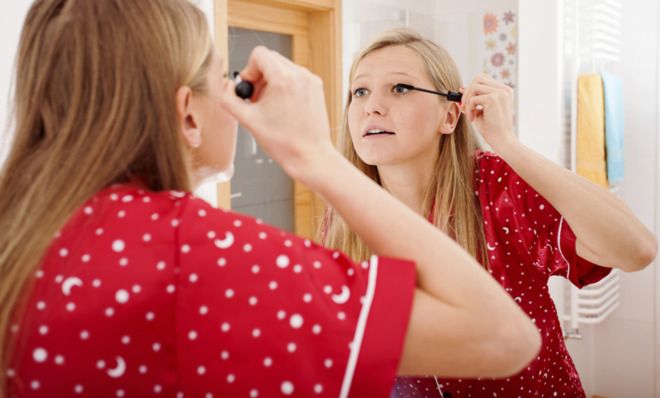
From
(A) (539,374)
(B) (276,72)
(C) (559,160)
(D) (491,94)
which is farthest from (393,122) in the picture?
(C) (559,160)

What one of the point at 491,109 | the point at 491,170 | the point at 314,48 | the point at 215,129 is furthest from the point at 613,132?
the point at 215,129

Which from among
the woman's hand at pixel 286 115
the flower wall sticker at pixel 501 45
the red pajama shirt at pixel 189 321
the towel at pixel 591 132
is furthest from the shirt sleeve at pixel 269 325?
the flower wall sticker at pixel 501 45

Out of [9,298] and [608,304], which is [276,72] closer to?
[9,298]

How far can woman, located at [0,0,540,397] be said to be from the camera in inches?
22.9

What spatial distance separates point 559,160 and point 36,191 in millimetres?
2127

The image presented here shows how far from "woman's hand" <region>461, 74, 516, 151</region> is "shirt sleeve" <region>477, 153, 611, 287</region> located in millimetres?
91

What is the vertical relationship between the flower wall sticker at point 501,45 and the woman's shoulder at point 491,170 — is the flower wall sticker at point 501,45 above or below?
above

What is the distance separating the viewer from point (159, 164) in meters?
0.66

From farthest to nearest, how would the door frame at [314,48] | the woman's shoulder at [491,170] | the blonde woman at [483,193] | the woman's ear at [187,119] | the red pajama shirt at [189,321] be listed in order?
the door frame at [314,48] → the woman's shoulder at [491,170] → the blonde woman at [483,193] → the woman's ear at [187,119] → the red pajama shirt at [189,321]

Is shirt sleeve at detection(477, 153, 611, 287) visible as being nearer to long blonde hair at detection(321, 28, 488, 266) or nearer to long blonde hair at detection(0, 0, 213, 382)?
long blonde hair at detection(321, 28, 488, 266)

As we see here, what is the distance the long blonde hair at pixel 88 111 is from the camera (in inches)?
24.8

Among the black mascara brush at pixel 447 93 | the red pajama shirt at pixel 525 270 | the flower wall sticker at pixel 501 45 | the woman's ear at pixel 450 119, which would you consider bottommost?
the red pajama shirt at pixel 525 270

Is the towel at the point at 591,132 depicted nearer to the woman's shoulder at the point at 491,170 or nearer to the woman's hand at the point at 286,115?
the woman's shoulder at the point at 491,170

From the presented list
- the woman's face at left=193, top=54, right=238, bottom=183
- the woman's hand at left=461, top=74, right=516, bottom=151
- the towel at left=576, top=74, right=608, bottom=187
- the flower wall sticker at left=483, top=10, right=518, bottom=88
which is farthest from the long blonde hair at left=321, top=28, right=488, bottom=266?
the flower wall sticker at left=483, top=10, right=518, bottom=88
